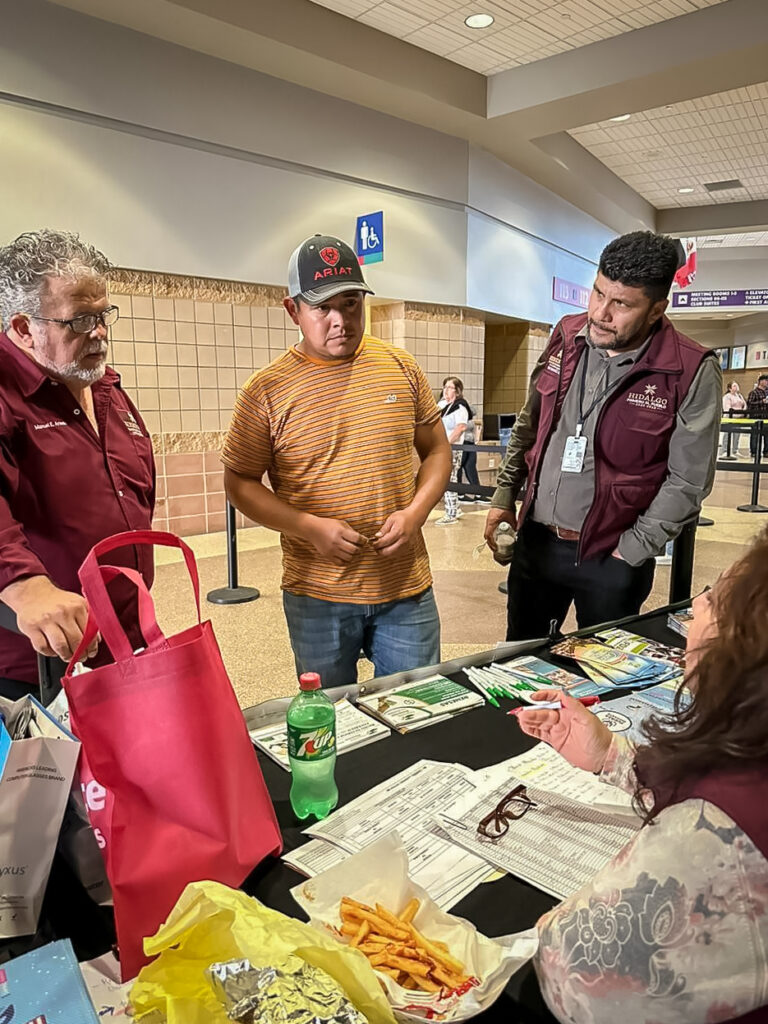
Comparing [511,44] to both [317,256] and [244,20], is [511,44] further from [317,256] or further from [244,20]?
[317,256]

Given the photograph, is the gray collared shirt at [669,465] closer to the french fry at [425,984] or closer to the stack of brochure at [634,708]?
the stack of brochure at [634,708]

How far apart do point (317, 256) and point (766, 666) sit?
1.45 m

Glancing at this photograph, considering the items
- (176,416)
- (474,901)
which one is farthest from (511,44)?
(474,901)

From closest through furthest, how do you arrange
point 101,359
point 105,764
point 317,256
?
point 105,764 → point 101,359 → point 317,256

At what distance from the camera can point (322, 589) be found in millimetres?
1807

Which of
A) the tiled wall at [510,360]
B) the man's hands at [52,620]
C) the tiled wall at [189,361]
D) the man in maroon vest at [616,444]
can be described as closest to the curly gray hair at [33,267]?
the man's hands at [52,620]

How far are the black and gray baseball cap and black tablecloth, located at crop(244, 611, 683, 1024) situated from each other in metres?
0.96

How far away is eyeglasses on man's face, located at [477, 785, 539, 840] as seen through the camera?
100cm

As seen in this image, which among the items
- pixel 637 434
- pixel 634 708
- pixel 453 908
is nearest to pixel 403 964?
pixel 453 908

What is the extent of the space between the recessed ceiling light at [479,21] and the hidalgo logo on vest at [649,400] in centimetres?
527

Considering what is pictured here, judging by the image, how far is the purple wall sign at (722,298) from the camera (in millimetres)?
14180

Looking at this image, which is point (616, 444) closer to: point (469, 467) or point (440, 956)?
point (440, 956)

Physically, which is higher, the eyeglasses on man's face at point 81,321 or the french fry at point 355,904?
the eyeglasses on man's face at point 81,321

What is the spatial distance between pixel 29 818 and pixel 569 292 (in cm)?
1074
